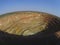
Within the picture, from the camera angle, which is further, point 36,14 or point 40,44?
point 36,14

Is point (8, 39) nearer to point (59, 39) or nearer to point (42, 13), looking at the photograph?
point (59, 39)

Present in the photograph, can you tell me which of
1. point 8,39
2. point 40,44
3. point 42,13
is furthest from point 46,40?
point 42,13

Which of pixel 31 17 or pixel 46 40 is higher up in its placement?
pixel 31 17

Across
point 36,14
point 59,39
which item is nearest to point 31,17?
point 36,14

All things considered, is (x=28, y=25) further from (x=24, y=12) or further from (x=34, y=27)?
(x=24, y=12)

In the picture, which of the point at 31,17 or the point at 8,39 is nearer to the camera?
the point at 8,39

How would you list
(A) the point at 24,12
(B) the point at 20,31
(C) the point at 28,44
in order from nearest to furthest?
(C) the point at 28,44
(A) the point at 24,12
(B) the point at 20,31

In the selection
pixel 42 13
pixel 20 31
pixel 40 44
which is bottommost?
pixel 40 44

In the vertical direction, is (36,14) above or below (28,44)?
above

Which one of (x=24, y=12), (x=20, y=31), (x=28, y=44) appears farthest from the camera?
(x=20, y=31)
